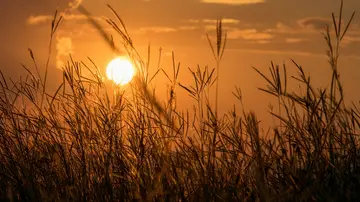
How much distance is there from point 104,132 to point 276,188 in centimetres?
101

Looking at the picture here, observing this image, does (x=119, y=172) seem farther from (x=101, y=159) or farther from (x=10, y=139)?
(x=10, y=139)

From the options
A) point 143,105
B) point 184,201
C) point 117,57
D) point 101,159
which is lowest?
point 184,201

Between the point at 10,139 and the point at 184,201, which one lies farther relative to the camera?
the point at 10,139

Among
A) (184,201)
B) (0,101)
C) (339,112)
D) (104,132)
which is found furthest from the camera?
(0,101)

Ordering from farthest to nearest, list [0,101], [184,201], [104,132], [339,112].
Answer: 1. [0,101]
2. [104,132]
3. [339,112]
4. [184,201]

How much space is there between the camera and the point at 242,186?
2.28 m

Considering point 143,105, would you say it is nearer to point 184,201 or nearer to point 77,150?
point 77,150

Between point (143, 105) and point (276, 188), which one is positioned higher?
point (143, 105)

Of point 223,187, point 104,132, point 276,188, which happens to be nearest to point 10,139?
point 104,132

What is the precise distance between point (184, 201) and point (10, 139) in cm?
121

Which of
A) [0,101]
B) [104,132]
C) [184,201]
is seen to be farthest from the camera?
[0,101]

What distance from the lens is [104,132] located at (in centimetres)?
281

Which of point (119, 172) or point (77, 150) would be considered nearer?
point (119, 172)

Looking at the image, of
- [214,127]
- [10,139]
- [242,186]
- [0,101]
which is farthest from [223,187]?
[0,101]
